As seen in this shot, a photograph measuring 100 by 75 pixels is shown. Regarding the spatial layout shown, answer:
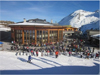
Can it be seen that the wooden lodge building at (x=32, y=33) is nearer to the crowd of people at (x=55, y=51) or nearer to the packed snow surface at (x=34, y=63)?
the crowd of people at (x=55, y=51)

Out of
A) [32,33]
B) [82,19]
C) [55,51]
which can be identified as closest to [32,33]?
[32,33]

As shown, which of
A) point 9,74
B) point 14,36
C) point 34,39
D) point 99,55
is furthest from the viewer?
point 14,36

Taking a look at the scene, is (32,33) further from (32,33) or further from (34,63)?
(34,63)

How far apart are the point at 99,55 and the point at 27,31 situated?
15.7m

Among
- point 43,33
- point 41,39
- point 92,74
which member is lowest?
point 92,74

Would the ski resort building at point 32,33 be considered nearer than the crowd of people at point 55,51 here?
No

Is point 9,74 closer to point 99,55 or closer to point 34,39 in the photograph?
point 99,55

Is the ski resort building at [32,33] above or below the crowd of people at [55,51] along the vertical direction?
above

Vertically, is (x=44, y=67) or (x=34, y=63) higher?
(x=34, y=63)

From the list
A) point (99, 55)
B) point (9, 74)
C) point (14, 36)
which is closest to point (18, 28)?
point (14, 36)

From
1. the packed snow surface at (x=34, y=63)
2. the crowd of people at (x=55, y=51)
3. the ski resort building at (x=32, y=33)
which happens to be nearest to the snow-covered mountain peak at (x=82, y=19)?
the ski resort building at (x=32, y=33)

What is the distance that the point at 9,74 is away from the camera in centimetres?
762

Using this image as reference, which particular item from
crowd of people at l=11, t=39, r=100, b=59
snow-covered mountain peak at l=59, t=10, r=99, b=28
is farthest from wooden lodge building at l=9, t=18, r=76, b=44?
snow-covered mountain peak at l=59, t=10, r=99, b=28

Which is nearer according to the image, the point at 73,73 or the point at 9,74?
the point at 9,74
